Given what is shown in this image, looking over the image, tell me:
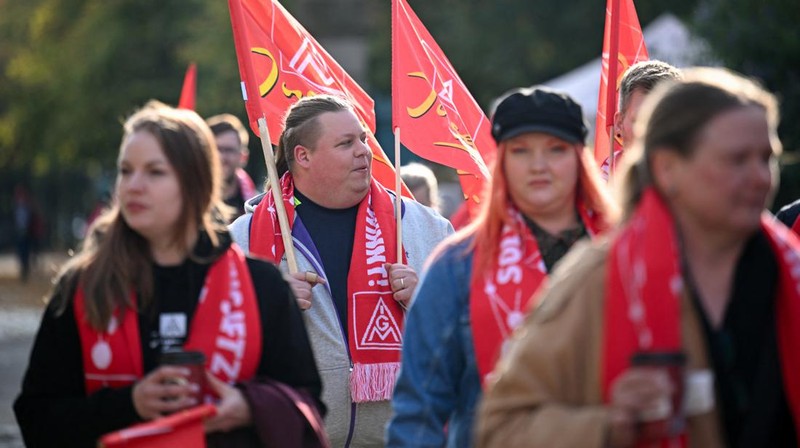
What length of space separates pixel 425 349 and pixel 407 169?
5.56 metres

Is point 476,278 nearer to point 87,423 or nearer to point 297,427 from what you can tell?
point 297,427

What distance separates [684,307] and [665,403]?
254 millimetres

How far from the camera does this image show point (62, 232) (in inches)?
1780

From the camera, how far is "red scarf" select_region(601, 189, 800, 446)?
3074 mm

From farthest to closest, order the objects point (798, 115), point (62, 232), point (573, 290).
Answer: point (62, 232), point (798, 115), point (573, 290)

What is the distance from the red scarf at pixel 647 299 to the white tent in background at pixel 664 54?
12.5 m

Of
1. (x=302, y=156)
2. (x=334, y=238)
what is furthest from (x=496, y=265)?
(x=302, y=156)

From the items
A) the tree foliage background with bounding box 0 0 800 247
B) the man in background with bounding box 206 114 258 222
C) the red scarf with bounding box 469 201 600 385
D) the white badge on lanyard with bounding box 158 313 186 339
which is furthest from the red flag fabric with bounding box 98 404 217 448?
the tree foliage background with bounding box 0 0 800 247

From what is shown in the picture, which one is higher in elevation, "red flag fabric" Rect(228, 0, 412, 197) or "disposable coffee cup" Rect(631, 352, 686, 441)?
"red flag fabric" Rect(228, 0, 412, 197)

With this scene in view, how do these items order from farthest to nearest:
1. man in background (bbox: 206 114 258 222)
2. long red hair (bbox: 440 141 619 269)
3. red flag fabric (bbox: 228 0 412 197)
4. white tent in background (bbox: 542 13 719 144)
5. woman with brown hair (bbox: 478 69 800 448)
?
white tent in background (bbox: 542 13 719 144), man in background (bbox: 206 114 258 222), red flag fabric (bbox: 228 0 412 197), long red hair (bbox: 440 141 619 269), woman with brown hair (bbox: 478 69 800 448)

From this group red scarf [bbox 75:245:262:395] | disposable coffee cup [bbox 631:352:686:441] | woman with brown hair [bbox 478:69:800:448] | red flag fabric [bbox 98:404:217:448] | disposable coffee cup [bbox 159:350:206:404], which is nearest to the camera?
disposable coffee cup [bbox 631:352:686:441]

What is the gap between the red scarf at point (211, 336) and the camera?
3.98 m

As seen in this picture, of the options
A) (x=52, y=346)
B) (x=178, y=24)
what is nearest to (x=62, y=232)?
(x=178, y=24)

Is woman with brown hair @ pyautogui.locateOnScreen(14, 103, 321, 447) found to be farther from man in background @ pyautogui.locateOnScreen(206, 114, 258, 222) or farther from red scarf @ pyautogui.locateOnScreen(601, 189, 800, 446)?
man in background @ pyautogui.locateOnScreen(206, 114, 258, 222)
